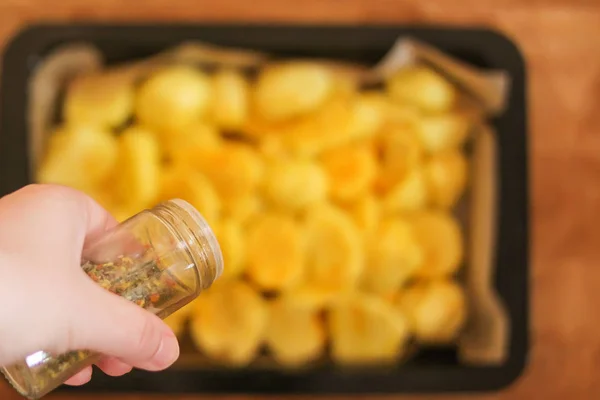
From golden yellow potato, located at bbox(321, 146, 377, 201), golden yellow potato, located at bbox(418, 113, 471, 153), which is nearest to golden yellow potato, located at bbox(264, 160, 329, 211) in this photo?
golden yellow potato, located at bbox(321, 146, 377, 201)

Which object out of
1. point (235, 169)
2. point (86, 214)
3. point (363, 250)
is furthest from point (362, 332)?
point (86, 214)

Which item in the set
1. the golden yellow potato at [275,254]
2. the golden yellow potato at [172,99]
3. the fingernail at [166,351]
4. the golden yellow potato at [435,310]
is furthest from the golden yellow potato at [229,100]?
the fingernail at [166,351]

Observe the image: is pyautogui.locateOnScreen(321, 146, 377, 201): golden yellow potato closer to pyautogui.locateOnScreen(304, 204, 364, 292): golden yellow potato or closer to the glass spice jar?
pyautogui.locateOnScreen(304, 204, 364, 292): golden yellow potato

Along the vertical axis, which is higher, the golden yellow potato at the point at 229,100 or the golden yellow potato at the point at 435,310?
the golden yellow potato at the point at 229,100

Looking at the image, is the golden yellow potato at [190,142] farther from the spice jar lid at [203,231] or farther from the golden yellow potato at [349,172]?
the spice jar lid at [203,231]

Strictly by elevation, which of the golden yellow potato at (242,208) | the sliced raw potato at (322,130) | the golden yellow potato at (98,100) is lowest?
the golden yellow potato at (242,208)

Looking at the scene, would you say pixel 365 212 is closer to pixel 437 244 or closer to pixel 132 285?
pixel 437 244
